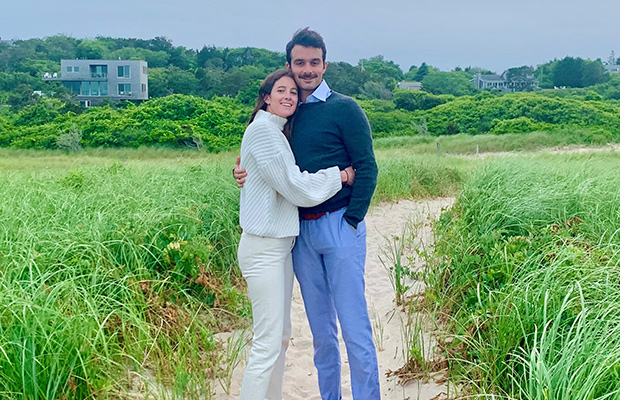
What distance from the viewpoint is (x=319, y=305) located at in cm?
286

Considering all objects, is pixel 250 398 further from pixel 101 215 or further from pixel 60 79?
pixel 60 79

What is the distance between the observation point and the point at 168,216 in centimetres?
441

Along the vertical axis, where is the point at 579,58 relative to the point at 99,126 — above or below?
above

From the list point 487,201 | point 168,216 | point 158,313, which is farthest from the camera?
point 487,201

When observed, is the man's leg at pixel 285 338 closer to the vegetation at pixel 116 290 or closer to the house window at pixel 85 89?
the vegetation at pixel 116 290

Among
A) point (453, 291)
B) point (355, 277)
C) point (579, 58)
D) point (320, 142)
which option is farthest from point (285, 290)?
point (579, 58)

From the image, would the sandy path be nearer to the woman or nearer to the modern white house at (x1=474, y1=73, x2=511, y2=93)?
the woman

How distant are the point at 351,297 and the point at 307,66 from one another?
112cm

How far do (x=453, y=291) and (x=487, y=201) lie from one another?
1.45 meters

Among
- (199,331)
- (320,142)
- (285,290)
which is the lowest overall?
(199,331)

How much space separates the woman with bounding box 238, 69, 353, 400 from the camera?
259cm

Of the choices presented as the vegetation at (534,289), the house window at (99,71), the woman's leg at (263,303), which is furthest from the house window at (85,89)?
the woman's leg at (263,303)

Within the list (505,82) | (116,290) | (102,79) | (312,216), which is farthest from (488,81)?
(312,216)

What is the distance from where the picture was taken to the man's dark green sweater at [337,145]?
2.71m
